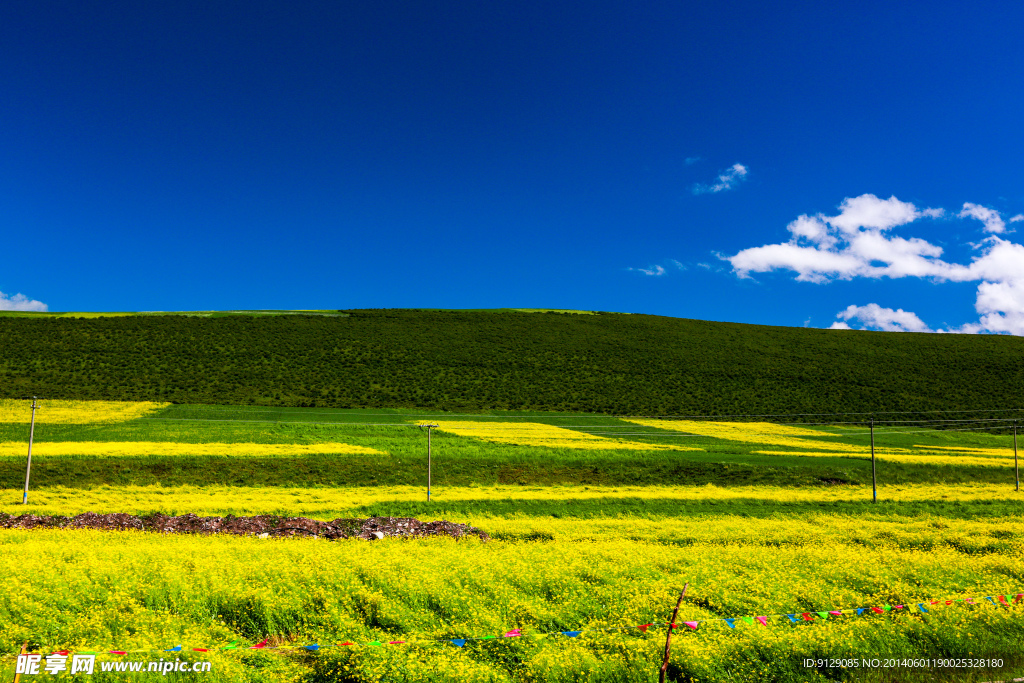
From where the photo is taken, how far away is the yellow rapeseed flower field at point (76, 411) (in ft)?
124

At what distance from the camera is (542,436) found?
1559 inches

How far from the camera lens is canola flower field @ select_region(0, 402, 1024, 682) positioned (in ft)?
28.6

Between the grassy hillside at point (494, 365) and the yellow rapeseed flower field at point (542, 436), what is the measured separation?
1102cm

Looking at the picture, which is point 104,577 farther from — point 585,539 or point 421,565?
point 585,539

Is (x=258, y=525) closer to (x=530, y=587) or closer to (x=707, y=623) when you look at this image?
(x=530, y=587)

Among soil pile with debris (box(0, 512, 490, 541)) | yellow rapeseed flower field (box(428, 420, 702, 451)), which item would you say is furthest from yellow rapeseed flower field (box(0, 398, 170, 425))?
soil pile with debris (box(0, 512, 490, 541))

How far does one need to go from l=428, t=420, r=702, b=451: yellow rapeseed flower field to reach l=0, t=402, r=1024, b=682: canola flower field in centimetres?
1256

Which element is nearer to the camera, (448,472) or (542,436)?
(448,472)

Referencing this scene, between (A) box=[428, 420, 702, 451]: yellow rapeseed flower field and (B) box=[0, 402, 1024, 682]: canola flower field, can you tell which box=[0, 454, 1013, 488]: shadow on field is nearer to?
(B) box=[0, 402, 1024, 682]: canola flower field

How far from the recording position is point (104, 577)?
35.7ft

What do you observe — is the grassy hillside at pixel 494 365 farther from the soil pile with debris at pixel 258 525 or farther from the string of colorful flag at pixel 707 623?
the string of colorful flag at pixel 707 623

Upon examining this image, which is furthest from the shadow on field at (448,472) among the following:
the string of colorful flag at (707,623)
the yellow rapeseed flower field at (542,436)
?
the string of colorful flag at (707,623)

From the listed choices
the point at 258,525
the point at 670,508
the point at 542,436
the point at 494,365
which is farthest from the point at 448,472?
the point at 494,365

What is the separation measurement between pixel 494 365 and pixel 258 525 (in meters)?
55.9
